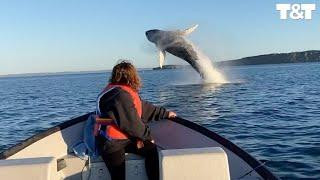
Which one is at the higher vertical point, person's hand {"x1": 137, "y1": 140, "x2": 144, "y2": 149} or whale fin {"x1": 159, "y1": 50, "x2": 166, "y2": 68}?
whale fin {"x1": 159, "y1": 50, "x2": 166, "y2": 68}

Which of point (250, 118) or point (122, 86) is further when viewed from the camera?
point (250, 118)

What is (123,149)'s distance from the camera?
5473 millimetres

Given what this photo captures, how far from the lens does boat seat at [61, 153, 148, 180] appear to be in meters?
5.74

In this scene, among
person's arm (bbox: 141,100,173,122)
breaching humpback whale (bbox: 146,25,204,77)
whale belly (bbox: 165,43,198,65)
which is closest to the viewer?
person's arm (bbox: 141,100,173,122)

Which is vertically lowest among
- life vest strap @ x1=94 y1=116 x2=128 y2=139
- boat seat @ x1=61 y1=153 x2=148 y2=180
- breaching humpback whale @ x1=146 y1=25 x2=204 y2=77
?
boat seat @ x1=61 y1=153 x2=148 y2=180

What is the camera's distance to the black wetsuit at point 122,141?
525 cm

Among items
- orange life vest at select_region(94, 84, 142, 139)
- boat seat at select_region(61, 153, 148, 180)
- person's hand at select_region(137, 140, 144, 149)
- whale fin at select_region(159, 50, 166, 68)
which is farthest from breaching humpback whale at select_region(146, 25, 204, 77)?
orange life vest at select_region(94, 84, 142, 139)

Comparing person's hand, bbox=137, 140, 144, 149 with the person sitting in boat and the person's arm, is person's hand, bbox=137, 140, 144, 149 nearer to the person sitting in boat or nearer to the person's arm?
the person sitting in boat

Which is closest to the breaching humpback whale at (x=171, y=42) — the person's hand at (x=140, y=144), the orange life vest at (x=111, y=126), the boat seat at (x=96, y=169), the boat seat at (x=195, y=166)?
the boat seat at (x=96, y=169)

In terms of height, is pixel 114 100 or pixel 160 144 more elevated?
pixel 114 100

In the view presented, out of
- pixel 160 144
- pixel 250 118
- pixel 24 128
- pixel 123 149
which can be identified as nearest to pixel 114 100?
pixel 123 149

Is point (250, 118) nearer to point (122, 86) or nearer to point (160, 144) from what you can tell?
point (160, 144)

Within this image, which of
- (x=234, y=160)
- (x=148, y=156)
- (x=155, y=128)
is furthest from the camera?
(x=155, y=128)

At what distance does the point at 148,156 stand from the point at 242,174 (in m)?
1.18
